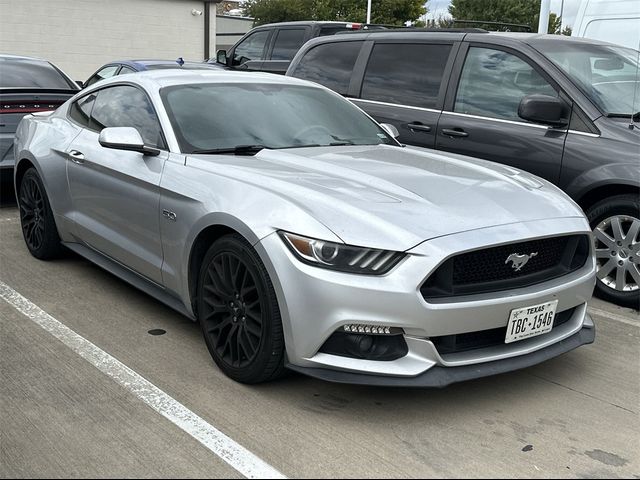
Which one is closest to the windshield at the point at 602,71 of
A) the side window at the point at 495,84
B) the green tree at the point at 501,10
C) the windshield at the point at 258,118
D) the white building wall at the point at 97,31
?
the side window at the point at 495,84

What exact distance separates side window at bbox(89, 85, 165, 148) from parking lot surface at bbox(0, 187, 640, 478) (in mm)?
1202

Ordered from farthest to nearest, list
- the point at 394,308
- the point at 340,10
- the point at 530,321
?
the point at 340,10
the point at 530,321
the point at 394,308

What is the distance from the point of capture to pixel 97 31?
76.4ft

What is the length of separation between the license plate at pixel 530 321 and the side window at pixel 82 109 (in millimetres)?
3457

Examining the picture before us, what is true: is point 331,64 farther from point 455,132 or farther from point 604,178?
point 604,178

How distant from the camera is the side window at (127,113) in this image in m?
4.43

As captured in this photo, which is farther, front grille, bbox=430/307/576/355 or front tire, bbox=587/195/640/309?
front tire, bbox=587/195/640/309

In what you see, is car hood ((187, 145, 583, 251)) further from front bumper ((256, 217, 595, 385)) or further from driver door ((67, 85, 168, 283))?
driver door ((67, 85, 168, 283))

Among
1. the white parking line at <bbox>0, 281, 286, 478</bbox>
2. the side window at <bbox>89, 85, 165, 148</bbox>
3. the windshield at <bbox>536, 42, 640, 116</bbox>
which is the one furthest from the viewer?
the windshield at <bbox>536, 42, 640, 116</bbox>

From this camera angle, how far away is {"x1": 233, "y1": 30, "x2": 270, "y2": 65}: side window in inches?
490

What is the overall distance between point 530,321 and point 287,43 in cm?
936

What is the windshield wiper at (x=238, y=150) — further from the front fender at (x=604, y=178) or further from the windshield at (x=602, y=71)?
the windshield at (x=602, y=71)

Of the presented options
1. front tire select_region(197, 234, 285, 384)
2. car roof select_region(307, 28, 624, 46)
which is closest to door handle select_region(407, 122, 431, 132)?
car roof select_region(307, 28, 624, 46)

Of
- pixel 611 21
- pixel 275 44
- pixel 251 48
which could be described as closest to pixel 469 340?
pixel 611 21
